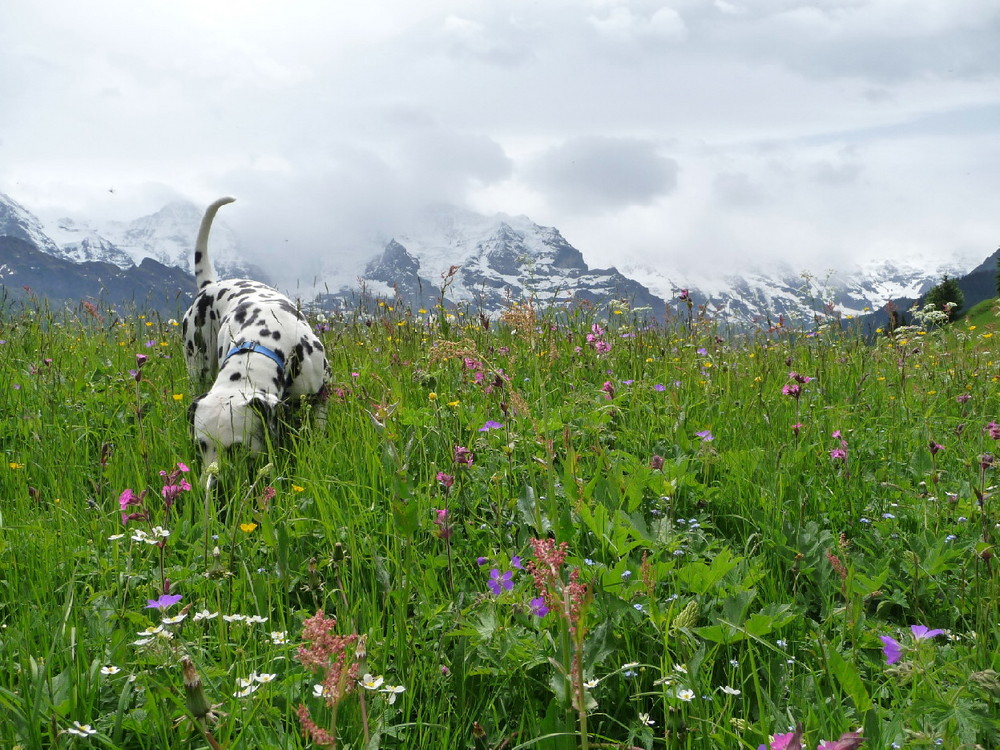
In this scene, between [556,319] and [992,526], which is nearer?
[992,526]

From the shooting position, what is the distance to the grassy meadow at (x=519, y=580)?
1629mm

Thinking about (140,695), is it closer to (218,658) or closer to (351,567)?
(218,658)

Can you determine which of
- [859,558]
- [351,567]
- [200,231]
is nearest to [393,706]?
[351,567]

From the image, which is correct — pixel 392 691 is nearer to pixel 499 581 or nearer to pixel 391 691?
pixel 391 691

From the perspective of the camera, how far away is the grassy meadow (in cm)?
163

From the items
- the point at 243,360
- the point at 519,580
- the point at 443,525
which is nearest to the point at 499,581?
the point at 519,580

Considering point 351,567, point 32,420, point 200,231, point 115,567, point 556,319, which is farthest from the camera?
point 200,231

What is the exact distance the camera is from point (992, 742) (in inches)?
64.4

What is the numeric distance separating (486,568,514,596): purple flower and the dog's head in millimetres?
2056

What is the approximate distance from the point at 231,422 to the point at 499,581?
2.31 m

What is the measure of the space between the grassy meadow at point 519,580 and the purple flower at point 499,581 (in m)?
0.01

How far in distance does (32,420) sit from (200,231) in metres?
3.34

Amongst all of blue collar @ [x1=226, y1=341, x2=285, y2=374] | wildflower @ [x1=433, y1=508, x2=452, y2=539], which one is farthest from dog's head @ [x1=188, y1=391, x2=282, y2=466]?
wildflower @ [x1=433, y1=508, x2=452, y2=539]

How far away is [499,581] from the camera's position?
2.15 m
